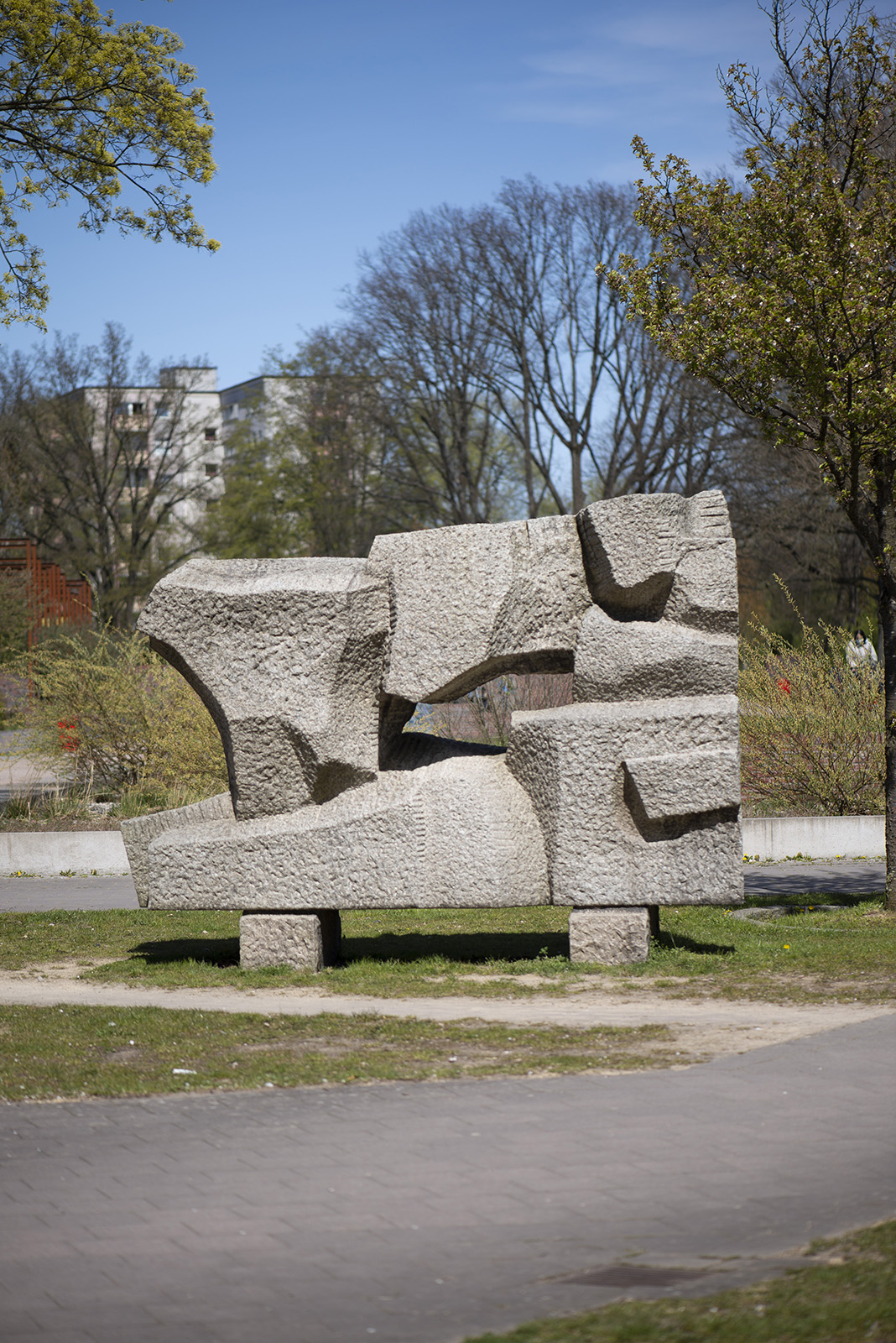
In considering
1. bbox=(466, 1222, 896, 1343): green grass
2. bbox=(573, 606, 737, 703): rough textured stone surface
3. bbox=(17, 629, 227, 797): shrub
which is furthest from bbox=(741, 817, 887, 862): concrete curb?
bbox=(466, 1222, 896, 1343): green grass

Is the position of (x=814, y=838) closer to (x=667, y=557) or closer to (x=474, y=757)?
(x=474, y=757)

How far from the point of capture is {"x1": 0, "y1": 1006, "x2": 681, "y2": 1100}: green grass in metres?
5.41

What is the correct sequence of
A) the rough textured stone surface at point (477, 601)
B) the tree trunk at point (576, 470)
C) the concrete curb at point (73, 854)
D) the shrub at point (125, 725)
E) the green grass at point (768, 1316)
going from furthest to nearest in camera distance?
the tree trunk at point (576, 470), the shrub at point (125, 725), the concrete curb at point (73, 854), the rough textured stone surface at point (477, 601), the green grass at point (768, 1316)

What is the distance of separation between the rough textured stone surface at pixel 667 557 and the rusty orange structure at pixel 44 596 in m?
14.7

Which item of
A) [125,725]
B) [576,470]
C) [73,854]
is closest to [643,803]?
[73,854]

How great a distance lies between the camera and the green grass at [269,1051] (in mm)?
5410

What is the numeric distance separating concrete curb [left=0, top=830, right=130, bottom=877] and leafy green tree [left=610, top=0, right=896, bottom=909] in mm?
7032

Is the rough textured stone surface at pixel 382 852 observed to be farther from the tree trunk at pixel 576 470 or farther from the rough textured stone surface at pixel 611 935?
the tree trunk at pixel 576 470

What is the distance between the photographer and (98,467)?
38.8m

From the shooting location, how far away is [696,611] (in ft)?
25.0

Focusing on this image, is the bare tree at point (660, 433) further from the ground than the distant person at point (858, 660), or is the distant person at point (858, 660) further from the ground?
the bare tree at point (660, 433)

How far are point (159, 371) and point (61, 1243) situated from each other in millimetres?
38963

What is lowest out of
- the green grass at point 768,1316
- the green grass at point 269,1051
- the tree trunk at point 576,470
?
the green grass at point 269,1051

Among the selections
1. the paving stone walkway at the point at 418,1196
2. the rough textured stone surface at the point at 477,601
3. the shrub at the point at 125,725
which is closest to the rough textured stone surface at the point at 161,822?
the rough textured stone surface at the point at 477,601
